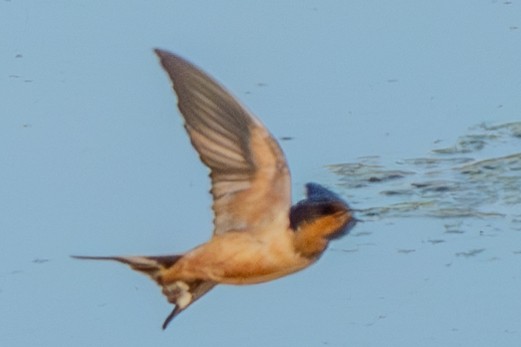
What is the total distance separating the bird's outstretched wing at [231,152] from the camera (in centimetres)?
558

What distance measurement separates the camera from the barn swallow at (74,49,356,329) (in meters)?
5.61

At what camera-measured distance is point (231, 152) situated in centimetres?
569

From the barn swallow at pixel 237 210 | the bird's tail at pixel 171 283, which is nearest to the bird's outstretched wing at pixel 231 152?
the barn swallow at pixel 237 210

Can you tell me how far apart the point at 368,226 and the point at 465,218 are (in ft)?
0.77

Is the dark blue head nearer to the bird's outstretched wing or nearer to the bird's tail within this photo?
the bird's outstretched wing

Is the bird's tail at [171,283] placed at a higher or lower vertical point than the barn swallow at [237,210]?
lower

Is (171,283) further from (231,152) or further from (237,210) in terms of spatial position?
(231,152)

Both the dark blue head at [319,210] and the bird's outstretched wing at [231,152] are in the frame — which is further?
the dark blue head at [319,210]

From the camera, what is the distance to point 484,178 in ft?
22.1

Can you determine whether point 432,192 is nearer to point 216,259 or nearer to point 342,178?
A: point 342,178

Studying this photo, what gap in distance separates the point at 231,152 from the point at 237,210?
0.42 feet

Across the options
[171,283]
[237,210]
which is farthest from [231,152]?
[171,283]

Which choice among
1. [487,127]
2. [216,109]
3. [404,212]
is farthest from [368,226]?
[216,109]

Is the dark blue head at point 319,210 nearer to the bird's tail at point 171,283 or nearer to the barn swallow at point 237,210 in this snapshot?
the barn swallow at point 237,210
